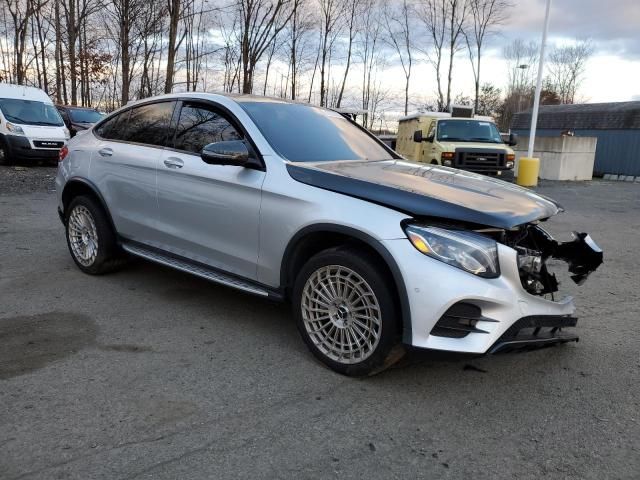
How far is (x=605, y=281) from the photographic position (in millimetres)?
6051

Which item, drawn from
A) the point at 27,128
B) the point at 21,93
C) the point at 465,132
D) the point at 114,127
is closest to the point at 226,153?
the point at 114,127

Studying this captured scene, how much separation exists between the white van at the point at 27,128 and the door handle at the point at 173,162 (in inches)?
494

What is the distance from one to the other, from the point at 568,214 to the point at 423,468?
9989 mm

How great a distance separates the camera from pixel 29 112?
1616 centimetres

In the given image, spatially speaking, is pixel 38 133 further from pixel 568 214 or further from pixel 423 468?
pixel 423 468

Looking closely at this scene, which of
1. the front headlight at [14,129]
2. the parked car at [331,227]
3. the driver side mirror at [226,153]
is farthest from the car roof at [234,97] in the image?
the front headlight at [14,129]

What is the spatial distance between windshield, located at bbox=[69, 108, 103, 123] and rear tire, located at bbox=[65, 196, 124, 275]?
55.2ft

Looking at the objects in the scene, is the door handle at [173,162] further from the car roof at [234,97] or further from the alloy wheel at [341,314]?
the alloy wheel at [341,314]

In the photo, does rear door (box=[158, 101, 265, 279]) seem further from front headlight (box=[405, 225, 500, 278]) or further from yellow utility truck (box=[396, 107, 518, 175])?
yellow utility truck (box=[396, 107, 518, 175])

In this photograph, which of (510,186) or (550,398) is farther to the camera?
(510,186)

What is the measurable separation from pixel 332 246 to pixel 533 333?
1.35 m

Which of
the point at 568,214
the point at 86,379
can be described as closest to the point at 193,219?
the point at 86,379

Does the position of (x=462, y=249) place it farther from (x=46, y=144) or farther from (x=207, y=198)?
(x=46, y=144)

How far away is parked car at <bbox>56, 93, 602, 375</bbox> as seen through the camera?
3.12 meters
